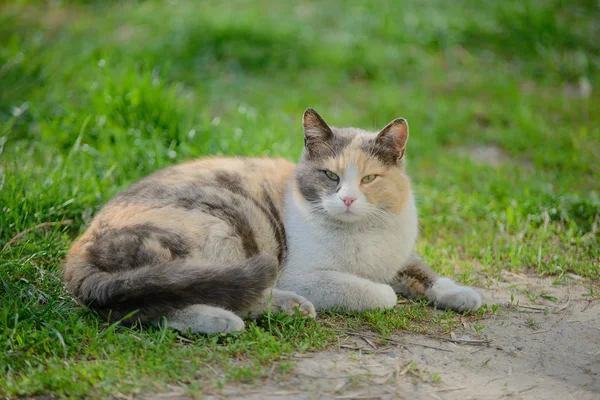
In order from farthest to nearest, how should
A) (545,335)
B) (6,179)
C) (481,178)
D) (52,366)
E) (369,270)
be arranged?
(481,178) → (6,179) → (369,270) → (545,335) → (52,366)

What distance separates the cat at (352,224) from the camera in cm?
319

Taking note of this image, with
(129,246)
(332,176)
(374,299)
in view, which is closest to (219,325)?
(129,246)

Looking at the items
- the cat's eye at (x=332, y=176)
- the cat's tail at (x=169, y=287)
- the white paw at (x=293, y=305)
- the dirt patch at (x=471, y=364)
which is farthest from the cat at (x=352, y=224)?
the cat's tail at (x=169, y=287)

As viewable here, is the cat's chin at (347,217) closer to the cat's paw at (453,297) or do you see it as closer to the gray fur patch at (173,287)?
the gray fur patch at (173,287)

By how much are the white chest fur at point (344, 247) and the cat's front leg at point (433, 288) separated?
0.61ft

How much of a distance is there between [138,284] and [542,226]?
9.05 ft

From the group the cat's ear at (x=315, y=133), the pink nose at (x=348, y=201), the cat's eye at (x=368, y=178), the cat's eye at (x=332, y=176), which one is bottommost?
the pink nose at (x=348, y=201)

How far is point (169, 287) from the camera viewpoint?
274cm

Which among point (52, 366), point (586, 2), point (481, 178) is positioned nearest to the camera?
point (52, 366)

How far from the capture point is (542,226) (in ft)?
14.1

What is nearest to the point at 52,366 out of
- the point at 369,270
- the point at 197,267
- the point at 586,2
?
the point at 197,267

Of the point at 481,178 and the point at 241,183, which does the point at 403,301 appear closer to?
the point at 241,183

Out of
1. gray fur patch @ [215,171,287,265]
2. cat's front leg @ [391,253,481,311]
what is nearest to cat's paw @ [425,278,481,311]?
cat's front leg @ [391,253,481,311]

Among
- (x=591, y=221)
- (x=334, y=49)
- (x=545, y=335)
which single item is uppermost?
(x=334, y=49)
